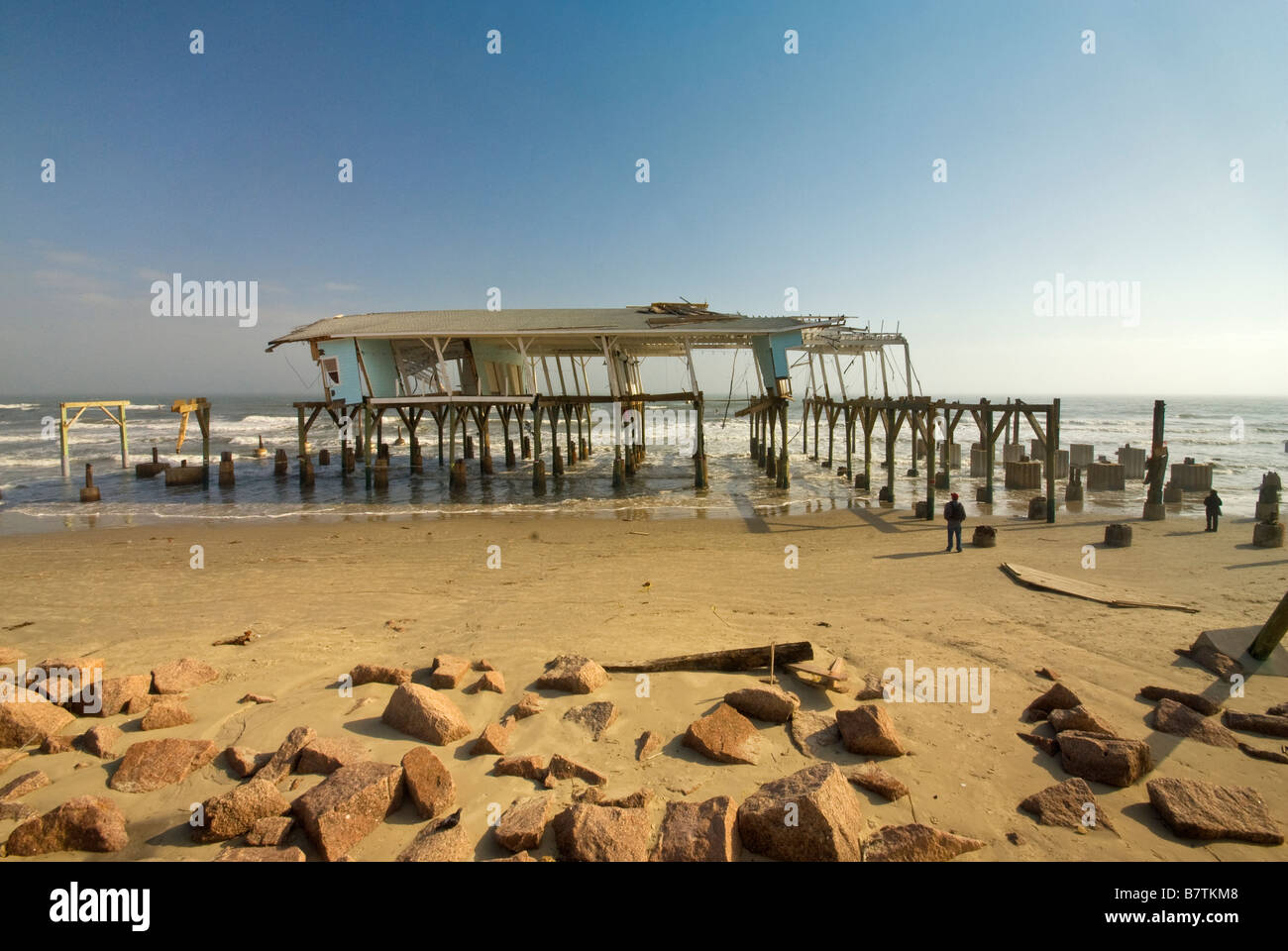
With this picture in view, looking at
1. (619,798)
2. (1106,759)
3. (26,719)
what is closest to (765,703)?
(619,798)

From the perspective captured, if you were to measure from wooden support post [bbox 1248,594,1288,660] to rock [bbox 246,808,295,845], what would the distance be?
320 inches

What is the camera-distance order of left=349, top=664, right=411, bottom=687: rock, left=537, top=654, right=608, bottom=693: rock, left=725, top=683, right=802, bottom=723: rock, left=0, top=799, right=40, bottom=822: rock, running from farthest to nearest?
left=349, top=664, right=411, bottom=687: rock < left=537, top=654, right=608, bottom=693: rock < left=725, top=683, right=802, bottom=723: rock < left=0, top=799, right=40, bottom=822: rock

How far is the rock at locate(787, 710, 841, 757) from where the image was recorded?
180 inches

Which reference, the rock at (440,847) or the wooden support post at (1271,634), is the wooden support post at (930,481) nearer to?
the wooden support post at (1271,634)

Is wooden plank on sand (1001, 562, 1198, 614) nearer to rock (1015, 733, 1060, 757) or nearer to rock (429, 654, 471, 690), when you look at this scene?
rock (1015, 733, 1060, 757)

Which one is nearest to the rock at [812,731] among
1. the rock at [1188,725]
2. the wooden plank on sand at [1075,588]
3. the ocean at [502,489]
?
the rock at [1188,725]

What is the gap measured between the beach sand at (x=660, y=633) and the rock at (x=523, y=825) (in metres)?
0.09

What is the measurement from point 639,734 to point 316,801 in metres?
2.19

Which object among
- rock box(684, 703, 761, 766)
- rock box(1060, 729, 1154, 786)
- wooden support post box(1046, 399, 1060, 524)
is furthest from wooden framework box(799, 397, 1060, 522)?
rock box(684, 703, 761, 766)

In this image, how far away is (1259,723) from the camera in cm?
475

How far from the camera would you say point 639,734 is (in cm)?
479

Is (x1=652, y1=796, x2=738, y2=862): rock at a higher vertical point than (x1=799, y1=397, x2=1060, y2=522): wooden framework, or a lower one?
lower

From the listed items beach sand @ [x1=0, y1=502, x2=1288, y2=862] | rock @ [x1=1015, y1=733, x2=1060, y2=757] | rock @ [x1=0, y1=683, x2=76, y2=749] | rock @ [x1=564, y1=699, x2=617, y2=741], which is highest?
rock @ [x1=0, y1=683, x2=76, y2=749]

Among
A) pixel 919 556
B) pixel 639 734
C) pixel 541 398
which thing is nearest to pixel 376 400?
pixel 541 398
